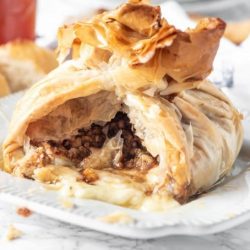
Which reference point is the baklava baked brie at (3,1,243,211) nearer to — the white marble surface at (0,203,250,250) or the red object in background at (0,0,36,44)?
the white marble surface at (0,203,250,250)

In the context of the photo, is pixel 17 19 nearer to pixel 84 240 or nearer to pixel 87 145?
pixel 87 145

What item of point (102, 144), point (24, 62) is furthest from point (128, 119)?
point (24, 62)

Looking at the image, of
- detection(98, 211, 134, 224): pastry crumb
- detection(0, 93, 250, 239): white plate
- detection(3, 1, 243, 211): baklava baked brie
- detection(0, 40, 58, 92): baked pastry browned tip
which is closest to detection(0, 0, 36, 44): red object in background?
detection(0, 40, 58, 92): baked pastry browned tip

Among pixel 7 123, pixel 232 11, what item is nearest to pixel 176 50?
pixel 7 123

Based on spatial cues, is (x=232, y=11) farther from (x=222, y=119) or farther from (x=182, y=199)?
(x=182, y=199)

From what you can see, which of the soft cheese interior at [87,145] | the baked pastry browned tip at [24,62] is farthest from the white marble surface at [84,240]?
the baked pastry browned tip at [24,62]

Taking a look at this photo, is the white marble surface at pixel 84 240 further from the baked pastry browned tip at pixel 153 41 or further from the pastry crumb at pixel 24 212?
the baked pastry browned tip at pixel 153 41
